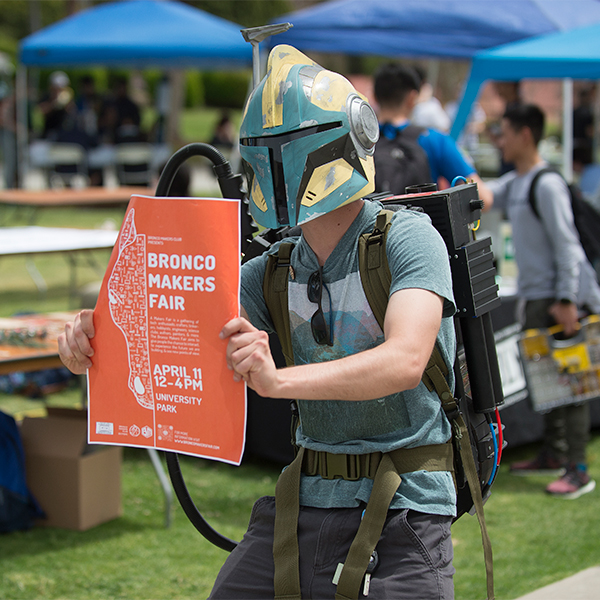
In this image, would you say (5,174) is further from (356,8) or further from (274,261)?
(274,261)

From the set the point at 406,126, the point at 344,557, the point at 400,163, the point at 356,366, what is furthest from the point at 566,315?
the point at 356,366

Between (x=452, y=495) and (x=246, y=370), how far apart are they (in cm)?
63

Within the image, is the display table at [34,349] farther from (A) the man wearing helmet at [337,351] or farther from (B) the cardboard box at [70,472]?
(A) the man wearing helmet at [337,351]

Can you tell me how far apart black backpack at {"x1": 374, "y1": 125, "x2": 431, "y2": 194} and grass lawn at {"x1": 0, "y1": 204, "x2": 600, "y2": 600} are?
1.84 meters

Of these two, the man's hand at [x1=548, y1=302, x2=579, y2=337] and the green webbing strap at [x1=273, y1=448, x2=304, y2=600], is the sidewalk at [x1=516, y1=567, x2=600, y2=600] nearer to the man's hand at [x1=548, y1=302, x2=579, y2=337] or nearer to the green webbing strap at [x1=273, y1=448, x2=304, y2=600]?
the man's hand at [x1=548, y1=302, x2=579, y2=337]

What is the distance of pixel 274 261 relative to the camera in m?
2.18

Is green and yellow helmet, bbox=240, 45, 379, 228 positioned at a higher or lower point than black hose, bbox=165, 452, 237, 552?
higher

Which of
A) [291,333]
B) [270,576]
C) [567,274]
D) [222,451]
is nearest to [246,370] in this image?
[222,451]

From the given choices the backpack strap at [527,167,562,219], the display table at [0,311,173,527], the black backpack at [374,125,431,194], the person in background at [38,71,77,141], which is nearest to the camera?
the display table at [0,311,173,527]

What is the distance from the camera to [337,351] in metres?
2.00

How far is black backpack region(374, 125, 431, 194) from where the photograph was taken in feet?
14.8

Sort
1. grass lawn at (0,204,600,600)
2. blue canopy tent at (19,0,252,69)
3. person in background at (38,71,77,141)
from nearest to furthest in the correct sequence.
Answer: grass lawn at (0,204,600,600)
blue canopy tent at (19,0,252,69)
person in background at (38,71,77,141)

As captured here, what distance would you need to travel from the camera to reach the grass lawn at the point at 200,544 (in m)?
3.73

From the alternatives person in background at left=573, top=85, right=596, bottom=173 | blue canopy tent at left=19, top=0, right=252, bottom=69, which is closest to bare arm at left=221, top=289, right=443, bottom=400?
person in background at left=573, top=85, right=596, bottom=173
